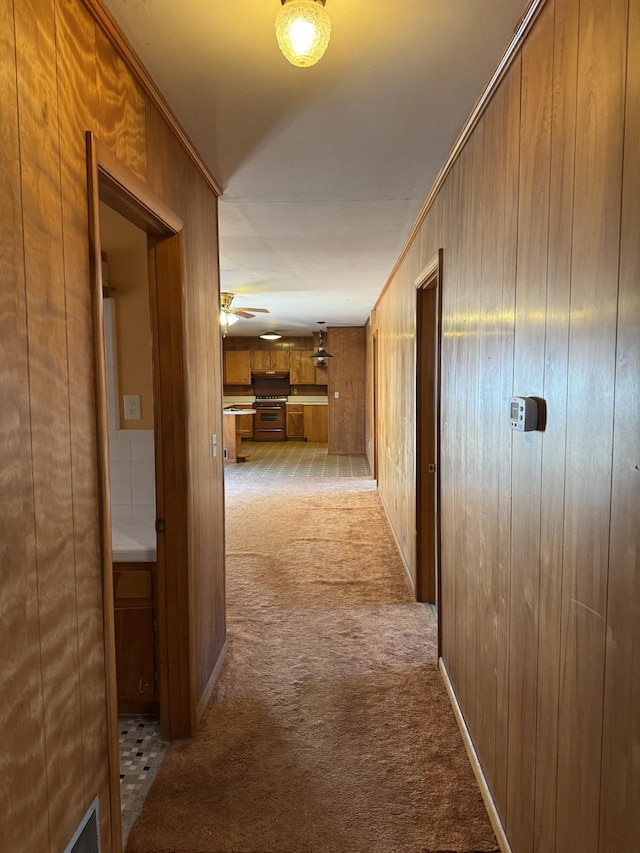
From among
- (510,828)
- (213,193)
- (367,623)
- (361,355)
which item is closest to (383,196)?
(213,193)

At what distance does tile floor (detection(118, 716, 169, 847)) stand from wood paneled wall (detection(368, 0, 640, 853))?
3.96 ft

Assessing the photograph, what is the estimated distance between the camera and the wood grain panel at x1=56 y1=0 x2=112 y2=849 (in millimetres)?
1188

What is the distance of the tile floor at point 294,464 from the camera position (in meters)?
7.80

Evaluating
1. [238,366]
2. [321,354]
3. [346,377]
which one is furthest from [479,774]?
[238,366]

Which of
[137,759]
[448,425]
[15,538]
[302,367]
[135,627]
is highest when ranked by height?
[302,367]

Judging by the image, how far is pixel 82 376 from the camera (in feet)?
4.09

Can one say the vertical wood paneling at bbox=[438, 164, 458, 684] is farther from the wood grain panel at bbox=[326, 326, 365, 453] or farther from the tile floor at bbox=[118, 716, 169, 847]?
the wood grain panel at bbox=[326, 326, 365, 453]

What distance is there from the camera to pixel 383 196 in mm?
2748

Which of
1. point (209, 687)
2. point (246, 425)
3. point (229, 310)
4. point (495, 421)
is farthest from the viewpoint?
point (246, 425)

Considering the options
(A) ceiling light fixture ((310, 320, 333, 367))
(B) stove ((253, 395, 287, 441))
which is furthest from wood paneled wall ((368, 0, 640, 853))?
(B) stove ((253, 395, 287, 441))

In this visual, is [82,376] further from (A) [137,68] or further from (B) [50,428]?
(A) [137,68]

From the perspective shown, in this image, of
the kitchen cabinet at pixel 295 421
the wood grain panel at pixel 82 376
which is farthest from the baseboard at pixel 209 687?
the kitchen cabinet at pixel 295 421

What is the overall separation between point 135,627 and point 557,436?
184 cm

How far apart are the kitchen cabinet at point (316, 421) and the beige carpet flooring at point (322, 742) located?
7930 mm
